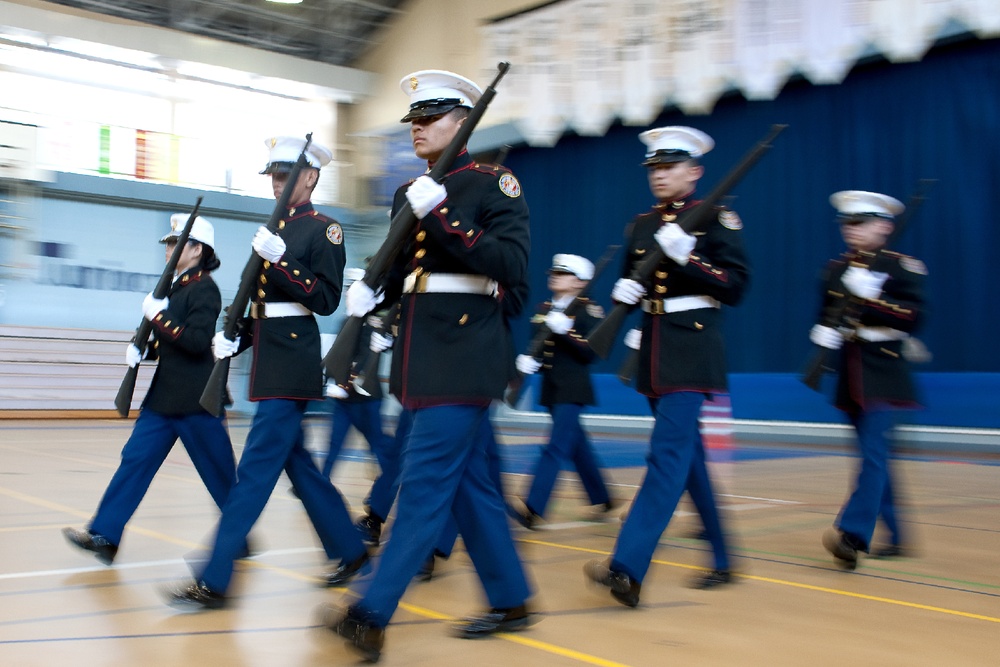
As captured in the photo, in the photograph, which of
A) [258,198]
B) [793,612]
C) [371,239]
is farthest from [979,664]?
[258,198]

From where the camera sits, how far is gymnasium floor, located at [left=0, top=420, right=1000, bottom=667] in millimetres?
Answer: 2463

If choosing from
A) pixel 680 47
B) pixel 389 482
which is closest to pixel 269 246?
pixel 389 482

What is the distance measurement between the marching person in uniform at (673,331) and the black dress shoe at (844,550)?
0.49 meters

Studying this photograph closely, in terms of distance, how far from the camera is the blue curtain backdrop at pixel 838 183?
9.60m

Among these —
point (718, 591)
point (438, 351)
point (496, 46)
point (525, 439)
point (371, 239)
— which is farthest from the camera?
point (371, 239)

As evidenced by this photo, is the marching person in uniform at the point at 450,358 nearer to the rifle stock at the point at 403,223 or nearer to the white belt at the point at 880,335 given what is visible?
the rifle stock at the point at 403,223

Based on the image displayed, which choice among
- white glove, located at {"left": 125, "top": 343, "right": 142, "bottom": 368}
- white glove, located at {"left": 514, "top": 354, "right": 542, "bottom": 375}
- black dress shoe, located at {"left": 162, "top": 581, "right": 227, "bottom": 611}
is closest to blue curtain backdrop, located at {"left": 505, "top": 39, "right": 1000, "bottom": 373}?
white glove, located at {"left": 514, "top": 354, "right": 542, "bottom": 375}

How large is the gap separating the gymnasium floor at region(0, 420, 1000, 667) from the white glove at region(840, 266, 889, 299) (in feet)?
3.17

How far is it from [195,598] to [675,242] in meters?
1.69

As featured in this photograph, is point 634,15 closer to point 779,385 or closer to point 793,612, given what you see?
point 779,385

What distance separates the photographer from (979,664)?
240 centimetres

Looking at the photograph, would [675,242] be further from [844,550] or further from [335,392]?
[335,392]

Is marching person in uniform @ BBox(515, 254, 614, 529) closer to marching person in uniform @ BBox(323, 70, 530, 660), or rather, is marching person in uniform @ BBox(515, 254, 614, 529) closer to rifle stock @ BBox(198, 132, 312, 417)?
rifle stock @ BBox(198, 132, 312, 417)

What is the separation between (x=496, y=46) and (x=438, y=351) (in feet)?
34.6
